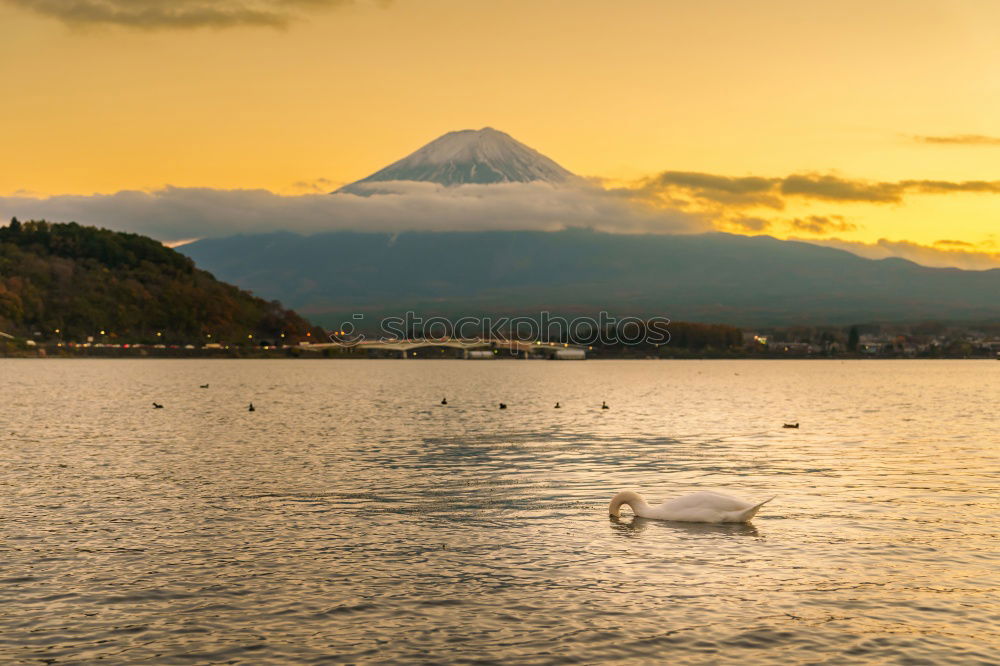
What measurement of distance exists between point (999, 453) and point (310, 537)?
43072 mm

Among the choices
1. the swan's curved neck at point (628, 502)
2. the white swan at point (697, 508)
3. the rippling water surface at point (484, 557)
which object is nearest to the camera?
the rippling water surface at point (484, 557)

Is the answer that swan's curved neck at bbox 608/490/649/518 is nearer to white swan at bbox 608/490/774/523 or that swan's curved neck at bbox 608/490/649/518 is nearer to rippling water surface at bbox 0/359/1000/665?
white swan at bbox 608/490/774/523

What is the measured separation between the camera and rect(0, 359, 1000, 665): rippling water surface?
729 inches

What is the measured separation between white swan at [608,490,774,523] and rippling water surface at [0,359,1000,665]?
1.72 feet

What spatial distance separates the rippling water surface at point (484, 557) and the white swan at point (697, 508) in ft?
1.72

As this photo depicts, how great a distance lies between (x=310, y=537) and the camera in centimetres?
2808

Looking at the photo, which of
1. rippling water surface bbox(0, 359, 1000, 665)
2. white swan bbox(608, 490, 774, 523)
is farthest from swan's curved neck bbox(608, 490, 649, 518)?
rippling water surface bbox(0, 359, 1000, 665)

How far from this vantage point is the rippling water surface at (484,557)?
1852cm

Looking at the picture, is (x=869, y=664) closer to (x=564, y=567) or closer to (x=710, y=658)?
(x=710, y=658)

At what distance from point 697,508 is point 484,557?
831 cm

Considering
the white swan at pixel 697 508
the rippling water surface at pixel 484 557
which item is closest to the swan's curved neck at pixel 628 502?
the white swan at pixel 697 508

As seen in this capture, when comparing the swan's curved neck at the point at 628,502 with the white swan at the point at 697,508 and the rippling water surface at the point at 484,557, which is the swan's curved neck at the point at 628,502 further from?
the rippling water surface at the point at 484,557

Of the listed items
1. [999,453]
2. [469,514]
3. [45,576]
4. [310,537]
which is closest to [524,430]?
[999,453]

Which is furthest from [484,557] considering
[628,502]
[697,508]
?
[697,508]
